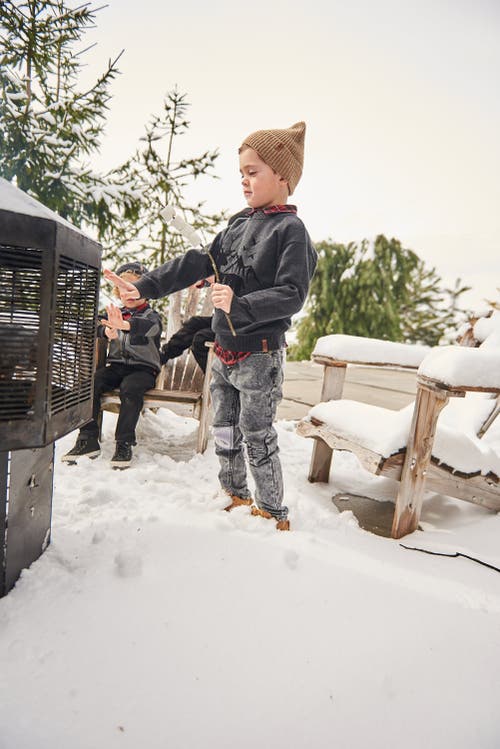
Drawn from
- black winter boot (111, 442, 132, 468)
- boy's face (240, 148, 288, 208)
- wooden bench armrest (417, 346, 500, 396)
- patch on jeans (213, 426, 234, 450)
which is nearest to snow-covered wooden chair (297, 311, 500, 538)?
wooden bench armrest (417, 346, 500, 396)

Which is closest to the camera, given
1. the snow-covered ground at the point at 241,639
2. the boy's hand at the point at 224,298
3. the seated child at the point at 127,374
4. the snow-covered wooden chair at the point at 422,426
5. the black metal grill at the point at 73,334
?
the snow-covered ground at the point at 241,639

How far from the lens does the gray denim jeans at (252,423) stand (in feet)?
5.95

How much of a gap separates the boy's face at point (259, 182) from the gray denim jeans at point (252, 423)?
68cm

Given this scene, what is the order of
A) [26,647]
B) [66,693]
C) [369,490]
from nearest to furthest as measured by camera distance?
[66,693], [26,647], [369,490]

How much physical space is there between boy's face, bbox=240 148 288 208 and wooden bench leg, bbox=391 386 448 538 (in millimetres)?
1091

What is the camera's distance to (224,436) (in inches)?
80.1

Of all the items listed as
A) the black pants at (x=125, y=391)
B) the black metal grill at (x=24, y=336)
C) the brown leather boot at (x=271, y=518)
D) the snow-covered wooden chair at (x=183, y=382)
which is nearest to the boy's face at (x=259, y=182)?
the black metal grill at (x=24, y=336)

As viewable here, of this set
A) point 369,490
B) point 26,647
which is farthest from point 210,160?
point 26,647

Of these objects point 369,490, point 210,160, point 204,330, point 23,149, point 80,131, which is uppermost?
point 210,160

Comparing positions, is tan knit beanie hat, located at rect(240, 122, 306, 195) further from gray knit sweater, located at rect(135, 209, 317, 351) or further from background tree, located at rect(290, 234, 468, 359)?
background tree, located at rect(290, 234, 468, 359)

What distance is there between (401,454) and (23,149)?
3854mm

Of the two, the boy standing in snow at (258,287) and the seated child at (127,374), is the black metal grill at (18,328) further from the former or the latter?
the seated child at (127,374)

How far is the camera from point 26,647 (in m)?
1.11

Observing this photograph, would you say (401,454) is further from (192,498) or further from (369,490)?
(192,498)
